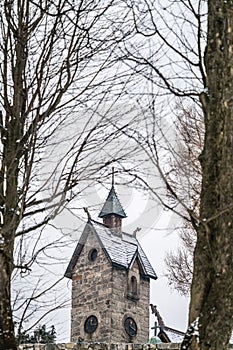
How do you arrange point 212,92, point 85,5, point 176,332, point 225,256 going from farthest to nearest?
point 176,332
point 85,5
point 212,92
point 225,256

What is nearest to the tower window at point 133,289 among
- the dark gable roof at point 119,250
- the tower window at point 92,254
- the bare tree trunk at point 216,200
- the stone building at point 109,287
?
the stone building at point 109,287

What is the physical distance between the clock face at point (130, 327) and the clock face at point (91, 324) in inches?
36.1

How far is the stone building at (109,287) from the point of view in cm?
1973

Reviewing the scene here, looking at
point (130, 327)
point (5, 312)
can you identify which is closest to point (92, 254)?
point (130, 327)

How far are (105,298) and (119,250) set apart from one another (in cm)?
178

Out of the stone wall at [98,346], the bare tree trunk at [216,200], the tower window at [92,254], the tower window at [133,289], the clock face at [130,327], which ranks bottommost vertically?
the stone wall at [98,346]

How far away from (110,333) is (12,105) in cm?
1566

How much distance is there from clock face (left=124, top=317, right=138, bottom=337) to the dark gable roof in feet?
5.22

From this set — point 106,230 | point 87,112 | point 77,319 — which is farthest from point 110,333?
point 87,112

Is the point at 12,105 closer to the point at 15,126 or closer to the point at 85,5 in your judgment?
the point at 15,126

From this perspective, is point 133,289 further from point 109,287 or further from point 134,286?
point 109,287

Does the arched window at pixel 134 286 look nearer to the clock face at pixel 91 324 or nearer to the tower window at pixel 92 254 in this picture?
the tower window at pixel 92 254

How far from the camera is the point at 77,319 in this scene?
20562mm

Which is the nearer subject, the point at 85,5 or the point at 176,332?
the point at 85,5
